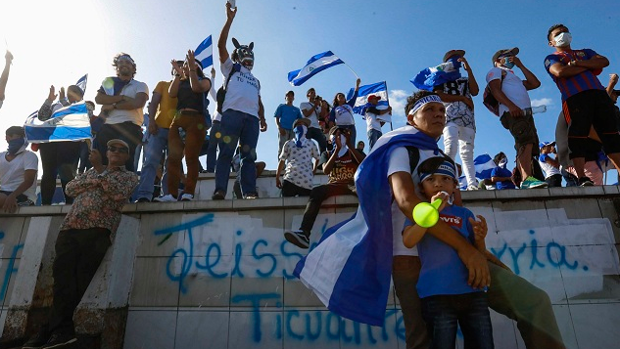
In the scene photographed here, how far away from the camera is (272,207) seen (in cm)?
438

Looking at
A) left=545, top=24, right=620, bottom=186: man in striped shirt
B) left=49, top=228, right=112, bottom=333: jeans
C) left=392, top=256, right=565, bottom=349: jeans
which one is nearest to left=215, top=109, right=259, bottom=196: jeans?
left=49, top=228, right=112, bottom=333: jeans

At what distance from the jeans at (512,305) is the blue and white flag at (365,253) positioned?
11 cm

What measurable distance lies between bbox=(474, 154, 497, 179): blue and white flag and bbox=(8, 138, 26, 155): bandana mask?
9.31 m

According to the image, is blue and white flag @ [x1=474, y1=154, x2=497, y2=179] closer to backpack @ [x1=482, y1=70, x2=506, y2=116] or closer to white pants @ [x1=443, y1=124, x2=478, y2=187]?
backpack @ [x1=482, y1=70, x2=506, y2=116]

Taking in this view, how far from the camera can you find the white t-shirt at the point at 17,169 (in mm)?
5543

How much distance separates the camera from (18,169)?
5637mm

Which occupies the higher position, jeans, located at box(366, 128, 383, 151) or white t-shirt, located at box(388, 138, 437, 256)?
jeans, located at box(366, 128, 383, 151)

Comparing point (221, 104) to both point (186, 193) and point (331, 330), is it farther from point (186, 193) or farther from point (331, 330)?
point (331, 330)

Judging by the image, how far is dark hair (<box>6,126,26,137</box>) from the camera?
231 inches

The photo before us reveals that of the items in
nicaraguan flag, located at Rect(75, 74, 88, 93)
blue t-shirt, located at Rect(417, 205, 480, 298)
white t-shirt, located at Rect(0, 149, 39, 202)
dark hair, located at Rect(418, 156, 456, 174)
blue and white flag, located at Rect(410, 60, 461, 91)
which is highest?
nicaraguan flag, located at Rect(75, 74, 88, 93)

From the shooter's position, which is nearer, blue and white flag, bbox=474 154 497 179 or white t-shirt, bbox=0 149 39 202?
white t-shirt, bbox=0 149 39 202

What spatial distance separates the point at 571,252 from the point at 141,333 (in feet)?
15.0

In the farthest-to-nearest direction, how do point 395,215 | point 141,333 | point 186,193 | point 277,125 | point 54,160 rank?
point 277,125, point 54,160, point 186,193, point 141,333, point 395,215

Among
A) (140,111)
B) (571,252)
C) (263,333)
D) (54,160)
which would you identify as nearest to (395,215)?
(263,333)
